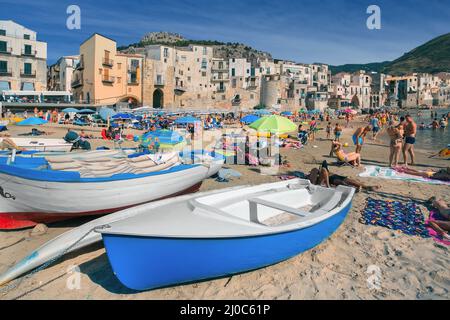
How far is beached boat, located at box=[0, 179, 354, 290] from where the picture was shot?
13.2 feet

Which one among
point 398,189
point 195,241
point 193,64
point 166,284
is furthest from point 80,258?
point 193,64

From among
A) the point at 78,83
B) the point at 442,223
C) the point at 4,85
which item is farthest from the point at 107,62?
the point at 442,223

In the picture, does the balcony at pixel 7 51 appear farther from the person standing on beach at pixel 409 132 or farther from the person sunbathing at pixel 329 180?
the person standing on beach at pixel 409 132

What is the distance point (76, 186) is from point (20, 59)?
46.0m

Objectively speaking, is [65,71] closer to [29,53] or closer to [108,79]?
[29,53]

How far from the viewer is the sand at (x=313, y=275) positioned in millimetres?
4402

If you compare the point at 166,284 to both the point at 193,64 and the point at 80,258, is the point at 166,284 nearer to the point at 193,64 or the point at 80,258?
the point at 80,258

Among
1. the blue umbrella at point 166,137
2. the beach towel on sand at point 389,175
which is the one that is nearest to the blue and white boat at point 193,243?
the beach towel on sand at point 389,175

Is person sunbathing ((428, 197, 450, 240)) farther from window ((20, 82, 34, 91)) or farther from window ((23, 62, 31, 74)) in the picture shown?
window ((23, 62, 31, 74))

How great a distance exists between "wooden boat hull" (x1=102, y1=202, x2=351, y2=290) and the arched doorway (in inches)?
2116

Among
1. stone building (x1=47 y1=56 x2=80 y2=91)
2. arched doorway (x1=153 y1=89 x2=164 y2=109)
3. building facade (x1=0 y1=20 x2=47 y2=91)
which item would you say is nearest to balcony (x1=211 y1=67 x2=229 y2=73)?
arched doorway (x1=153 y1=89 x2=164 y2=109)

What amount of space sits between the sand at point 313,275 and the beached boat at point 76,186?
0.50 m

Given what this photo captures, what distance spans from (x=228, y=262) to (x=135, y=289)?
1321mm
